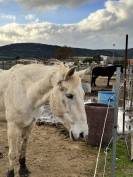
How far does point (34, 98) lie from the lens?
4.67 meters

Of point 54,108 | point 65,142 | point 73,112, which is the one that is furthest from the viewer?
point 65,142

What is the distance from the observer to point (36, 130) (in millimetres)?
8391

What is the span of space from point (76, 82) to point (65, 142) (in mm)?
3614

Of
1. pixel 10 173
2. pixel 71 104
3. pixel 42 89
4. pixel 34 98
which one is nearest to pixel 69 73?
pixel 71 104

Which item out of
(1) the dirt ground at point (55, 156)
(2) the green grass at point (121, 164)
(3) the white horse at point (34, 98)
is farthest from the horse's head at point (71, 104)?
(2) the green grass at point (121, 164)

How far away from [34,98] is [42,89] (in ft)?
0.66

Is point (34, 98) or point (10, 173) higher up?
point (34, 98)

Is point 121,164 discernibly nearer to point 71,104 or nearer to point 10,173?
point 10,173

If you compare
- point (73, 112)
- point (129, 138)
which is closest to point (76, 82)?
point (73, 112)

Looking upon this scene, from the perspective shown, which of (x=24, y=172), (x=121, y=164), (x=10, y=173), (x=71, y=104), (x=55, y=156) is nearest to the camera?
(x=71, y=104)

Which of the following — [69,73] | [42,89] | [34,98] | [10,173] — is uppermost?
[69,73]

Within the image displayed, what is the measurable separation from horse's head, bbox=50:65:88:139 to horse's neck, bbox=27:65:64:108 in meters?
0.29

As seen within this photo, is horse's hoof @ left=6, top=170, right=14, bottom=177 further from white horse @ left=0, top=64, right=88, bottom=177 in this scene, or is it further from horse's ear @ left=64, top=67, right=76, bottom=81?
horse's ear @ left=64, top=67, right=76, bottom=81

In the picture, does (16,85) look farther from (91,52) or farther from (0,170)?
(91,52)
